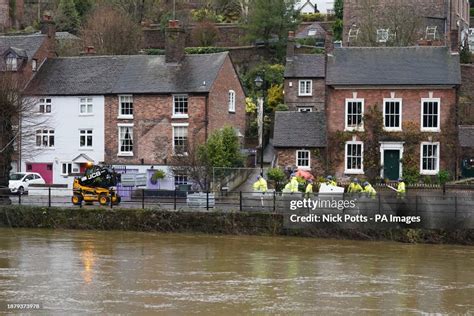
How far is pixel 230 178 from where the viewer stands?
146 ft

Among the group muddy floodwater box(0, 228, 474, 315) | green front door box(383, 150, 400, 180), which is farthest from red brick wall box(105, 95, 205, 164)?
muddy floodwater box(0, 228, 474, 315)

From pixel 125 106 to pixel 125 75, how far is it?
218 centimetres

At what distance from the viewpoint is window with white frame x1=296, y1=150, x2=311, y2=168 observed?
48.1 meters

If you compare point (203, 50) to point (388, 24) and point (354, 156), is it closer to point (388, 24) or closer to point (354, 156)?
point (388, 24)

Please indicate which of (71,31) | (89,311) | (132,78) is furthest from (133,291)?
(71,31)

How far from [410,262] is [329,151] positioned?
62.0 ft

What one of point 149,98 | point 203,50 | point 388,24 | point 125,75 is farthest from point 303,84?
point 149,98

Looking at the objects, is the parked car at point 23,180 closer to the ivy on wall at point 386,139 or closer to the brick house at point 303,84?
the ivy on wall at point 386,139

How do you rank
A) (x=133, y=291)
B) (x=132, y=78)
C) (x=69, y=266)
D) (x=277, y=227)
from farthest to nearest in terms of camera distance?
(x=132, y=78) → (x=277, y=227) → (x=69, y=266) → (x=133, y=291)

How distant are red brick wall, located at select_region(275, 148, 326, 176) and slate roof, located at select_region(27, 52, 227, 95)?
6.05 metres

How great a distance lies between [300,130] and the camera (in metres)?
48.8

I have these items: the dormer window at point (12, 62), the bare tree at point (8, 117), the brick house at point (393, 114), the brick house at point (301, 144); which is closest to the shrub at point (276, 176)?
the brick house at point (301, 144)

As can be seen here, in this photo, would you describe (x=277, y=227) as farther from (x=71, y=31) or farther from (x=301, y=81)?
(x=71, y=31)

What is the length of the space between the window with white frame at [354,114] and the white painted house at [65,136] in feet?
49.5
